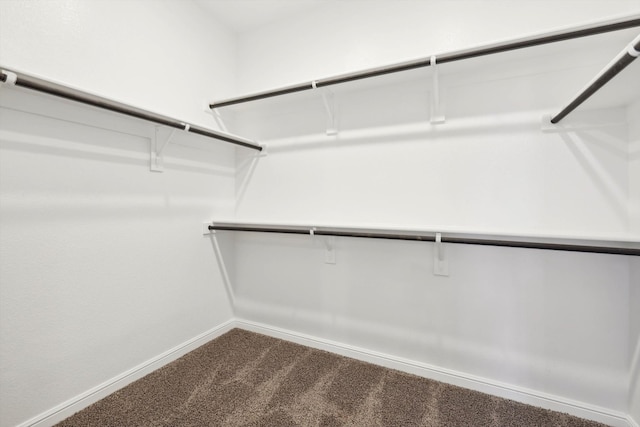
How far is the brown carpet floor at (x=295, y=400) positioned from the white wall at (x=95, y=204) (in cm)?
22

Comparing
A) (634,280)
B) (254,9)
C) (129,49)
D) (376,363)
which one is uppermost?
(254,9)

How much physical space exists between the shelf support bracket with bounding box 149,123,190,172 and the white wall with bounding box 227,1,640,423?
0.68m

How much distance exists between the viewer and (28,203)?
3.79ft

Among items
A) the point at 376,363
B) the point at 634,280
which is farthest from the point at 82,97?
the point at 634,280

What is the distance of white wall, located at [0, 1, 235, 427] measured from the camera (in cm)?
113

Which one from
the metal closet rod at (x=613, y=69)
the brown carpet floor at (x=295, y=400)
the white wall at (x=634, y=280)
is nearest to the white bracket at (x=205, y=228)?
the brown carpet floor at (x=295, y=400)

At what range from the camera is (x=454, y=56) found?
127 centimetres

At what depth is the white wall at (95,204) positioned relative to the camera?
1127mm

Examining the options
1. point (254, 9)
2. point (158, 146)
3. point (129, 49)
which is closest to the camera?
point (129, 49)

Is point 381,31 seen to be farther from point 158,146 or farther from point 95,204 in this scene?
point 95,204

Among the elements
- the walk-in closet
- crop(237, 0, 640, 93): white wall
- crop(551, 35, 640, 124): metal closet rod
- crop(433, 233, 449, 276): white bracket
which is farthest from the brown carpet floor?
crop(237, 0, 640, 93): white wall

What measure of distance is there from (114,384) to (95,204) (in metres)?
0.95

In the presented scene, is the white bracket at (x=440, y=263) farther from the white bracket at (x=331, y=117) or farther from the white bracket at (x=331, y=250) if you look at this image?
the white bracket at (x=331, y=117)

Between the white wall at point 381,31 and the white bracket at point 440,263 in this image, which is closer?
the white wall at point 381,31
